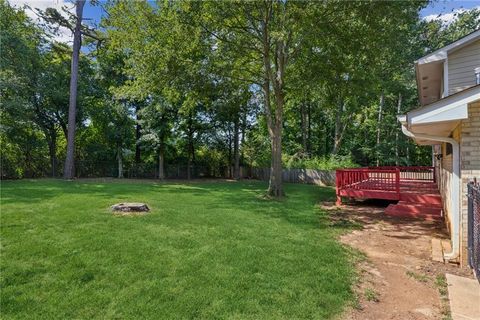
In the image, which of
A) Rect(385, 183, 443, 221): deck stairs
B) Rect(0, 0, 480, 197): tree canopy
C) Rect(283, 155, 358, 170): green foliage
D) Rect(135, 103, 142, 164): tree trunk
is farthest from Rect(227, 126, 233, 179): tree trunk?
Rect(385, 183, 443, 221): deck stairs

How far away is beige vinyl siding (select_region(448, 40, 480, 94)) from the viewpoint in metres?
6.27

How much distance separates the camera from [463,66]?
642 cm

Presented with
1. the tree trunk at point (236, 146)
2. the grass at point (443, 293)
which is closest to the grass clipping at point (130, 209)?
the grass at point (443, 293)

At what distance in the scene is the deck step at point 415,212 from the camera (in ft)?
27.4

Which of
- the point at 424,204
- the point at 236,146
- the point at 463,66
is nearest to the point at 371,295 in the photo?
the point at 463,66

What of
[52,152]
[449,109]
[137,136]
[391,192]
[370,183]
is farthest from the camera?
[137,136]

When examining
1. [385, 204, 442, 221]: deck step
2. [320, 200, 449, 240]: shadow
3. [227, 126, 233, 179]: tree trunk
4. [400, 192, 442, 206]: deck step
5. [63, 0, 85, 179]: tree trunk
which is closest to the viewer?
[320, 200, 449, 240]: shadow

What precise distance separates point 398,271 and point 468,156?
201cm

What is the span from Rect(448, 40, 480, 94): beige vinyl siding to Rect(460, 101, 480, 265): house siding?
206 cm

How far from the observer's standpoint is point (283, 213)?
27.7ft

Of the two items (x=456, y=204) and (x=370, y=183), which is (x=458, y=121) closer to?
(x=456, y=204)

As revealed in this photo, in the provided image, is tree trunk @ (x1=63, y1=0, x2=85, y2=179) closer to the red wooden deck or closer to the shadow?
the shadow

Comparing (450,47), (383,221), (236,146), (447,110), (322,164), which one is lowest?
(383,221)

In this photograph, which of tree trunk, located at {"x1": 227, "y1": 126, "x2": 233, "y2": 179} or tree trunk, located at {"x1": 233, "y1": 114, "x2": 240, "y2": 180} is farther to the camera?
tree trunk, located at {"x1": 227, "y1": 126, "x2": 233, "y2": 179}
